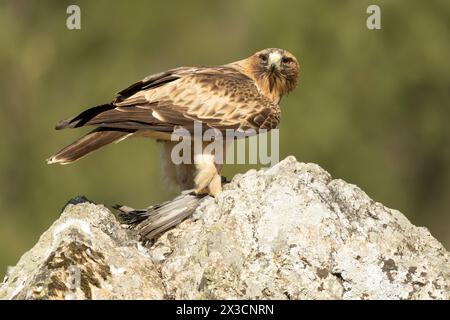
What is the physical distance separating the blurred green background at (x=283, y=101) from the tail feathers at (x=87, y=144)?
13.4 meters

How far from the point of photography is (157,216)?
7.22 m

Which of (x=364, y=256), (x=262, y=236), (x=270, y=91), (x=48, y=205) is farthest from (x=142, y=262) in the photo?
(x=48, y=205)

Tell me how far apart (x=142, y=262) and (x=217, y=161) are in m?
1.96

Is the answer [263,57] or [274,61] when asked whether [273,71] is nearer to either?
[274,61]

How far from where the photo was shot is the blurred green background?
22.6 meters

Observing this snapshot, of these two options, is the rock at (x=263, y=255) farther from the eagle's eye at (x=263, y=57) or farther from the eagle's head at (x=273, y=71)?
the eagle's eye at (x=263, y=57)

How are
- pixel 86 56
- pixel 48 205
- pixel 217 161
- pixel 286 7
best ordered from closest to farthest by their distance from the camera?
pixel 217 161 → pixel 48 205 → pixel 286 7 → pixel 86 56

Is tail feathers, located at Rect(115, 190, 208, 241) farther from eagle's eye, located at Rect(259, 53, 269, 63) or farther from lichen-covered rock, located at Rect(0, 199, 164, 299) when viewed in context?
eagle's eye, located at Rect(259, 53, 269, 63)

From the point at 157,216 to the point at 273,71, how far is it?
2.48 metres

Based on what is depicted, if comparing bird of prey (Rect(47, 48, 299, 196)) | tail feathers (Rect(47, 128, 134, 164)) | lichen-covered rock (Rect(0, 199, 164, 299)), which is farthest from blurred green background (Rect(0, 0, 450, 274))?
lichen-covered rock (Rect(0, 199, 164, 299))

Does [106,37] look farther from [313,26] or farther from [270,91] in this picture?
[270,91]

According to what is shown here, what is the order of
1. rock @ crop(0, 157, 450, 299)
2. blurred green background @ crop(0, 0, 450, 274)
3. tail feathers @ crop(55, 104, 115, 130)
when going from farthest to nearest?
blurred green background @ crop(0, 0, 450, 274)
tail feathers @ crop(55, 104, 115, 130)
rock @ crop(0, 157, 450, 299)

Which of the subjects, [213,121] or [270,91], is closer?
[213,121]
